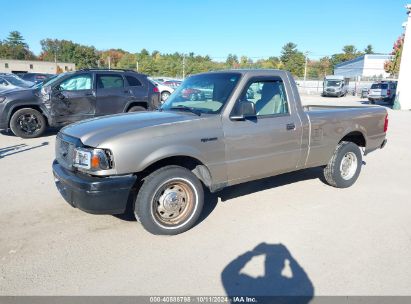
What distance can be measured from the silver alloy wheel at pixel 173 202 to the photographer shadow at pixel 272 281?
90 centimetres

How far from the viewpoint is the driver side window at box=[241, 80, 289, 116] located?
15.6ft

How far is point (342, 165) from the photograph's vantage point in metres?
5.86

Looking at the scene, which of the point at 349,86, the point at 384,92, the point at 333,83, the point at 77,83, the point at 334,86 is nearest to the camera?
the point at 77,83

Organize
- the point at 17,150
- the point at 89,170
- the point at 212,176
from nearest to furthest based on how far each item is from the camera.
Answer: the point at 89,170 → the point at 212,176 → the point at 17,150

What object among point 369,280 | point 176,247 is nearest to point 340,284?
point 369,280

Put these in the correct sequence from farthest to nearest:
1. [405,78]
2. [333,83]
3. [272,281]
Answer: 1. [333,83]
2. [405,78]
3. [272,281]

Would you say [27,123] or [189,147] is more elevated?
[189,147]

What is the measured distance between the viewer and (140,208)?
12.4 ft

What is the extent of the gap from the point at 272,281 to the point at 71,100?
27.1 feet

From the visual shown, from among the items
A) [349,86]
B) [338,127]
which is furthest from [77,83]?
[349,86]

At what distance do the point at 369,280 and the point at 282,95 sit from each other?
272 cm

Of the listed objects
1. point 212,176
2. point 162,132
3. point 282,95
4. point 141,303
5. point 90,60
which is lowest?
point 141,303

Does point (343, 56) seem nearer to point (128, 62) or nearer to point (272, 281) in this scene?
point (128, 62)

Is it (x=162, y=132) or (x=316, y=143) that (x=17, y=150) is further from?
(x=316, y=143)
